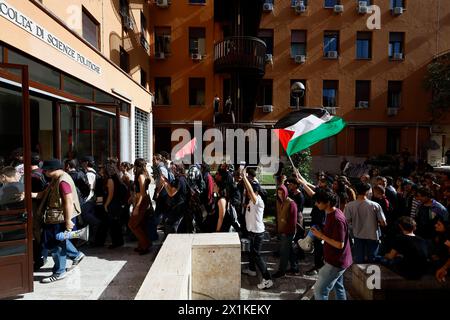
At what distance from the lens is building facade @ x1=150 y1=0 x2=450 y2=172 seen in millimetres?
20000

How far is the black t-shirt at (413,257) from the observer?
370 centimetres

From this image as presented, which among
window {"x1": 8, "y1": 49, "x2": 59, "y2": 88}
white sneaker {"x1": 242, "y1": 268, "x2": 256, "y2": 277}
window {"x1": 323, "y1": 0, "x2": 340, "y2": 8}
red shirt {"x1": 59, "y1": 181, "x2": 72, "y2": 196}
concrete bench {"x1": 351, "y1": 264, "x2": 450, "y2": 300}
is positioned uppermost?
window {"x1": 323, "y1": 0, "x2": 340, "y2": 8}

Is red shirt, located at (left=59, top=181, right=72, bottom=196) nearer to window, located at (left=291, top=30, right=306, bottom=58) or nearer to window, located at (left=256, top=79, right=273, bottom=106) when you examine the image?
window, located at (left=256, top=79, right=273, bottom=106)

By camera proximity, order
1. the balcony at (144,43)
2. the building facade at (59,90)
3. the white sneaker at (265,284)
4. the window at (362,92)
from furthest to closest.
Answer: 1. the window at (362,92)
2. the balcony at (144,43)
3. the white sneaker at (265,284)
4. the building facade at (59,90)

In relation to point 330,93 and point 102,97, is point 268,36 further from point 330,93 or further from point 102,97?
point 102,97

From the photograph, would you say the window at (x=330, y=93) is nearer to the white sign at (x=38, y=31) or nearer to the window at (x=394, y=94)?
the window at (x=394, y=94)

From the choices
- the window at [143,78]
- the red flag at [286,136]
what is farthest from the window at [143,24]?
the red flag at [286,136]

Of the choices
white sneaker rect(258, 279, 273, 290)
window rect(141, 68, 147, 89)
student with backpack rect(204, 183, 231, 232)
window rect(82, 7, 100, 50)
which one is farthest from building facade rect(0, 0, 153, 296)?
white sneaker rect(258, 279, 273, 290)

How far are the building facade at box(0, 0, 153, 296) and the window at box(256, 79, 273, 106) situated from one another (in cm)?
863

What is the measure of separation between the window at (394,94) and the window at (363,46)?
8.94 feet

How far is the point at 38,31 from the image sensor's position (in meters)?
6.14

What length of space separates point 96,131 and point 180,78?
1072 centimetres

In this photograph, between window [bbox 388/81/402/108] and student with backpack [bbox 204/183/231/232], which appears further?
window [bbox 388/81/402/108]
